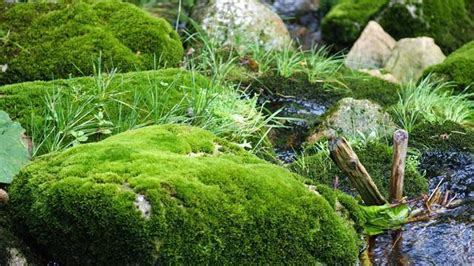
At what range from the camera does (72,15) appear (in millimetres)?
6281

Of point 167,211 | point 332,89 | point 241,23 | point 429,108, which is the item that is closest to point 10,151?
point 167,211

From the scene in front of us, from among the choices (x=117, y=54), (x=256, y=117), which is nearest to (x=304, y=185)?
(x=256, y=117)

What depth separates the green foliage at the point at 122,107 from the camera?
4.54 meters

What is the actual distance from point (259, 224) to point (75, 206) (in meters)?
0.85

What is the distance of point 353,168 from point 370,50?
5.16 meters

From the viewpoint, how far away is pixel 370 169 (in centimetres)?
492

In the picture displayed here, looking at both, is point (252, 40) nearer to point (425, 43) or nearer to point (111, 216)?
point (425, 43)

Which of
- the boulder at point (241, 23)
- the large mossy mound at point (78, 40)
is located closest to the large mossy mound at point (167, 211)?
the large mossy mound at point (78, 40)

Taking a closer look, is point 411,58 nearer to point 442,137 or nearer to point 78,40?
point 442,137

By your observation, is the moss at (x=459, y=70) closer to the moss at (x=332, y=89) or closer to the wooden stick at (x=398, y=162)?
the moss at (x=332, y=89)

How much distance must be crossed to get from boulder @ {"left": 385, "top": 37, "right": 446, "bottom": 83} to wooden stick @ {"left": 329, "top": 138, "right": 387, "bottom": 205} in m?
4.30

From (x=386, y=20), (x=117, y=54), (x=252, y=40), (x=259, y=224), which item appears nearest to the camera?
(x=259, y=224)

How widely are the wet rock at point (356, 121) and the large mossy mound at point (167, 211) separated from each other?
1944 mm

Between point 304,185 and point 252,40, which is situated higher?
point 304,185
